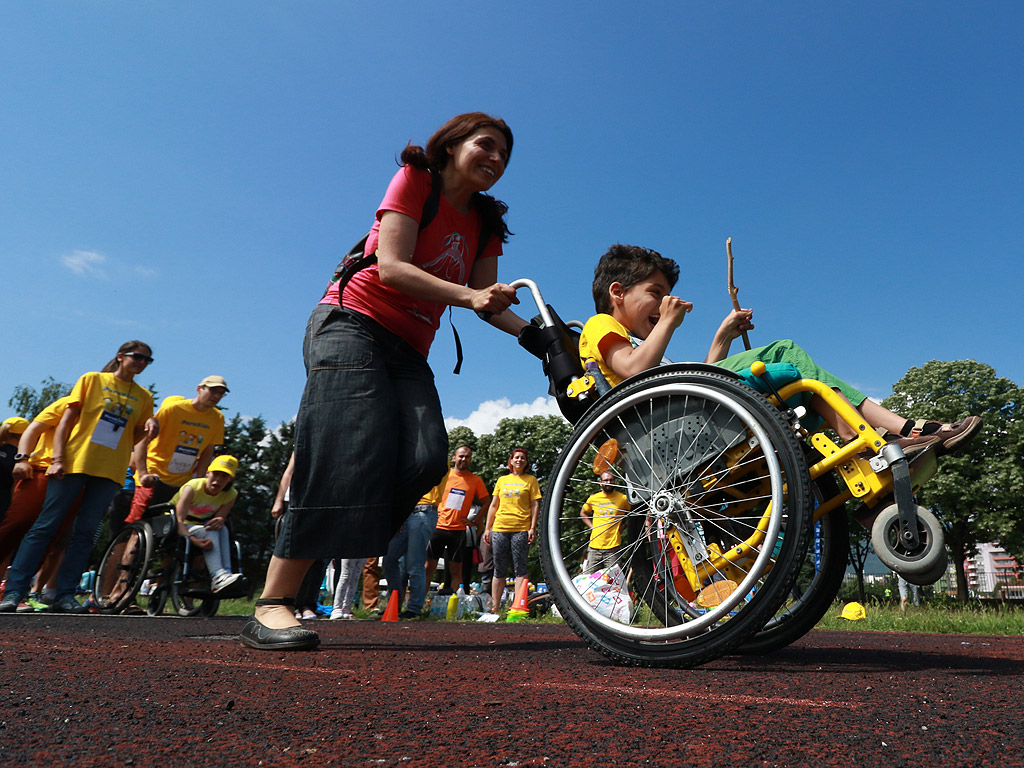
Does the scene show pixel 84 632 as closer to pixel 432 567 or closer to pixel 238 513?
pixel 432 567

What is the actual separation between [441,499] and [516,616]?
2.84 metres

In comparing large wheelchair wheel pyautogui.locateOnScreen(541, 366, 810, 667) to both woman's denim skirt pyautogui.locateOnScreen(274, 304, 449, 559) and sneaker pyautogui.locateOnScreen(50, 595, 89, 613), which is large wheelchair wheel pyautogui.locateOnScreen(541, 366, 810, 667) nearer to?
woman's denim skirt pyautogui.locateOnScreen(274, 304, 449, 559)

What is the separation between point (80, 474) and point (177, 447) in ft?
2.88

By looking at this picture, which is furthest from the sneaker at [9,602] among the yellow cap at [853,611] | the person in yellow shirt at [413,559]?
the yellow cap at [853,611]

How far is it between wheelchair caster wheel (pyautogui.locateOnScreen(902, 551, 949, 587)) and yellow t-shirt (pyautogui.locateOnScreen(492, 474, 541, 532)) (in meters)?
7.28

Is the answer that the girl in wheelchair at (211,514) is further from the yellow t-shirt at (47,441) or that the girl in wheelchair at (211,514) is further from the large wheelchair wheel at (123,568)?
the yellow t-shirt at (47,441)

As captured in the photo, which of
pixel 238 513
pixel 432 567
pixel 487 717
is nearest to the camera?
pixel 487 717

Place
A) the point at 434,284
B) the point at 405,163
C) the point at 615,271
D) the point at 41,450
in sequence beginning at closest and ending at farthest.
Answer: the point at 434,284
the point at 405,163
the point at 615,271
the point at 41,450

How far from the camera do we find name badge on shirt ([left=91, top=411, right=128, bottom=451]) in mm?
6156

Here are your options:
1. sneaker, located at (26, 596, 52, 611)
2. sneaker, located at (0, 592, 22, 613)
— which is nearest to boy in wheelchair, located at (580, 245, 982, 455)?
sneaker, located at (0, 592, 22, 613)

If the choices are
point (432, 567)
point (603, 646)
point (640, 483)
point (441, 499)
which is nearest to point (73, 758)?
point (603, 646)

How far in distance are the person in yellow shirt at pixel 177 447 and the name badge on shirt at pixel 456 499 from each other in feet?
11.9

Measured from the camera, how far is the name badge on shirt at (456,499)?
9.95 m

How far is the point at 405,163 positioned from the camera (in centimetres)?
298
